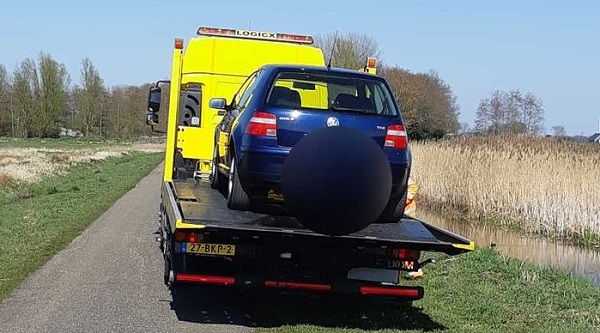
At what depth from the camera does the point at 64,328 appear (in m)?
7.07

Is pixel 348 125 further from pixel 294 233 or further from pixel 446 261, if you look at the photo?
pixel 446 261

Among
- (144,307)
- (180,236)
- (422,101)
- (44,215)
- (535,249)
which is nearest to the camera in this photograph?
(180,236)

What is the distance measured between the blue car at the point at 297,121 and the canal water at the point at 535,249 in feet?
19.3

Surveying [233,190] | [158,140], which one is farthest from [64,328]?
[158,140]

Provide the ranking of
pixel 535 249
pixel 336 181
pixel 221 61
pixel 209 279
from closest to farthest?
pixel 336 181 → pixel 209 279 → pixel 221 61 → pixel 535 249

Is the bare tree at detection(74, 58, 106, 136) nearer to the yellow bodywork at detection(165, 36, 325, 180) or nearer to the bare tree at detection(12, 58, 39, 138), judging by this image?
the bare tree at detection(12, 58, 39, 138)

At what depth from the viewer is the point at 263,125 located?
730cm

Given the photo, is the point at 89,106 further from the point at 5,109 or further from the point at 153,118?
the point at 153,118

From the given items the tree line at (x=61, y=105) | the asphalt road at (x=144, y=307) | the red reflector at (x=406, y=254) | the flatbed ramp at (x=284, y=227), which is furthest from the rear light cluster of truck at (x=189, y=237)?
the tree line at (x=61, y=105)

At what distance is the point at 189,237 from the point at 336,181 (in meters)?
1.58

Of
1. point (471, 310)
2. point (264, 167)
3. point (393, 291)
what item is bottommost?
point (471, 310)

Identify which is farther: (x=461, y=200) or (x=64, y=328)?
(x=461, y=200)

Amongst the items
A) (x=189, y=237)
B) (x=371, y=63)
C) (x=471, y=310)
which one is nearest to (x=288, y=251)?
(x=189, y=237)

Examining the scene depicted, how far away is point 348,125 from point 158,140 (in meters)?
82.2
